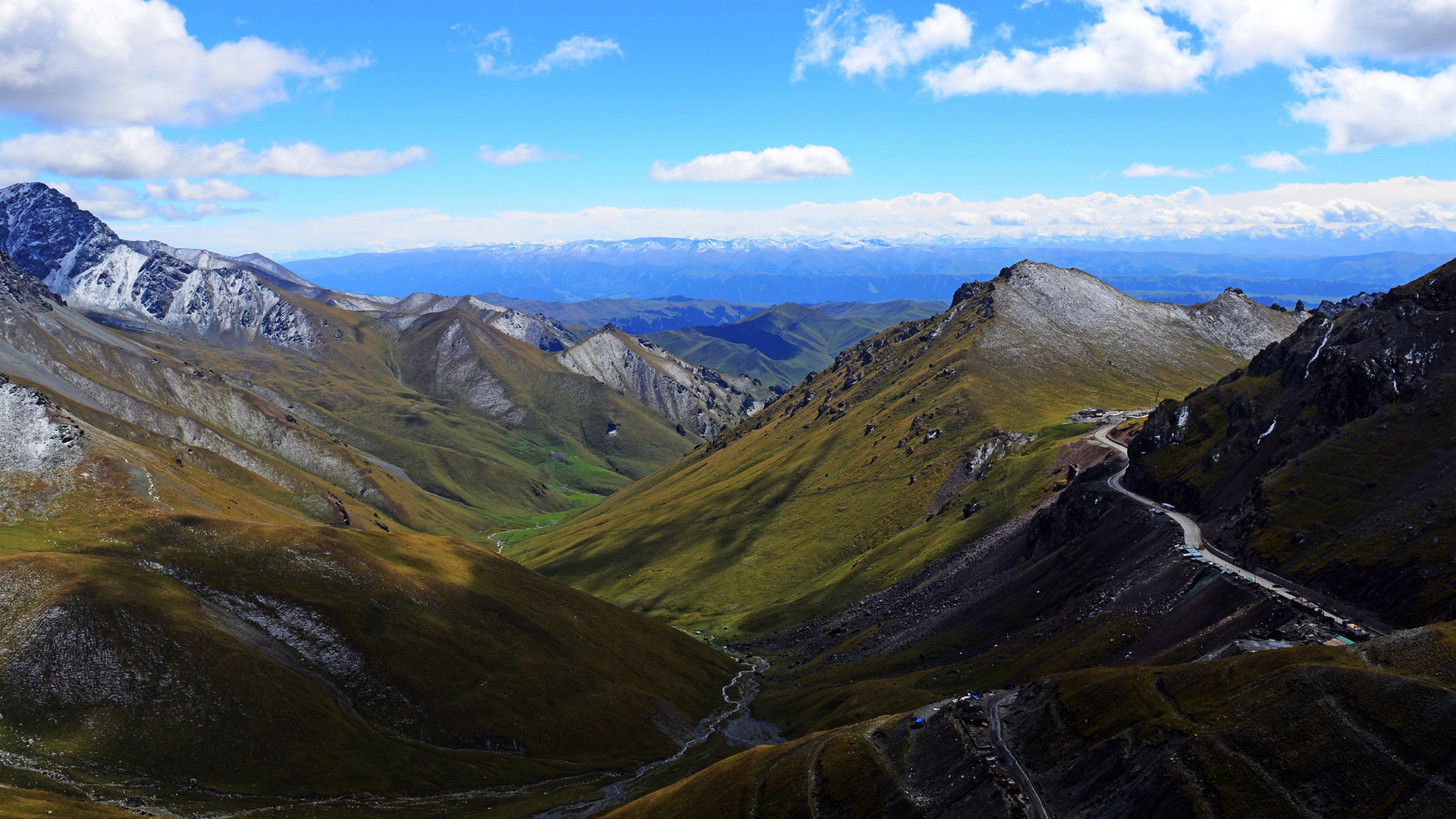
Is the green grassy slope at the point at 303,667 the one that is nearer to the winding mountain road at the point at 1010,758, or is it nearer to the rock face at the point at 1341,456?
the winding mountain road at the point at 1010,758

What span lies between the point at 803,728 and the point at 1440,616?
88630mm

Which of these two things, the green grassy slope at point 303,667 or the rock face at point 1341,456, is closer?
the rock face at point 1341,456

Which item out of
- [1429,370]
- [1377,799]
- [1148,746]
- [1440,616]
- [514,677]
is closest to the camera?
[1377,799]

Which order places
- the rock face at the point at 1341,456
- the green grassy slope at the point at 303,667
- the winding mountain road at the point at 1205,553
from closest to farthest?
the winding mountain road at the point at 1205,553 → the rock face at the point at 1341,456 → the green grassy slope at the point at 303,667

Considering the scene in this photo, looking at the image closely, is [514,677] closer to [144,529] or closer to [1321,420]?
[144,529]

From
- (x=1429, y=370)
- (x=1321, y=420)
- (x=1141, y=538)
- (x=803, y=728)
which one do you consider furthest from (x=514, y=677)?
(x=1429, y=370)

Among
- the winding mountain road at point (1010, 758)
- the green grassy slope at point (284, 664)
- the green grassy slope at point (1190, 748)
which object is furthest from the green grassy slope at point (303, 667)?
the winding mountain road at point (1010, 758)

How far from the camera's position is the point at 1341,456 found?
401 feet

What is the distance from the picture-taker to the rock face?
97.6 metres

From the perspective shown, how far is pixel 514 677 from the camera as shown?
5891 inches

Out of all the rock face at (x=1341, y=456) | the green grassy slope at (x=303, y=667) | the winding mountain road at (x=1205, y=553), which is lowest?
the green grassy slope at (x=303, y=667)

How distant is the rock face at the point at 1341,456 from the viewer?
3844 inches

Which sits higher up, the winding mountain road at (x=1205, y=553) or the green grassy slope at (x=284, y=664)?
the winding mountain road at (x=1205, y=553)

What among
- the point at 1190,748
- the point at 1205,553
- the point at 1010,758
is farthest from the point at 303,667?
the point at 1205,553
